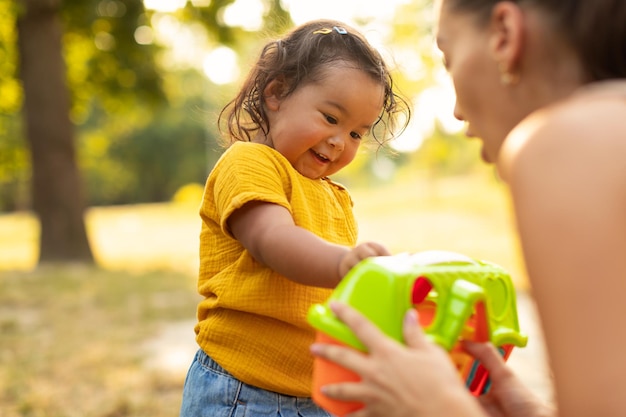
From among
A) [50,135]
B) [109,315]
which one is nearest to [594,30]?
[109,315]

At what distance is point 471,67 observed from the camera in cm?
119

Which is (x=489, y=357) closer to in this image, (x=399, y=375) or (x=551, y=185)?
(x=399, y=375)

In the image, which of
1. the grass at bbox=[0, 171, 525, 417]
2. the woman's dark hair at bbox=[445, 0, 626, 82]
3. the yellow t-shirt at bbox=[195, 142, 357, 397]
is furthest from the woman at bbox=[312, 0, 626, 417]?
the grass at bbox=[0, 171, 525, 417]

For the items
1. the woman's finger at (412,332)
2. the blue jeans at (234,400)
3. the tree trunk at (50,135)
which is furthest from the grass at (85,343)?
the woman's finger at (412,332)

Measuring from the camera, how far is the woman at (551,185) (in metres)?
0.91

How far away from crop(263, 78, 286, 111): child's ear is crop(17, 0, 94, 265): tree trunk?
842cm

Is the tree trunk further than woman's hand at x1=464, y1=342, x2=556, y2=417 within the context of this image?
Yes

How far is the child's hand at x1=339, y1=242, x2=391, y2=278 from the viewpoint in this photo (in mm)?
1327

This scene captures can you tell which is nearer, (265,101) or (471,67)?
(471,67)

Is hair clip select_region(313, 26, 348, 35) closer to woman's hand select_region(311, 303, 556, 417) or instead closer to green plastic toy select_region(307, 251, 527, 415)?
green plastic toy select_region(307, 251, 527, 415)

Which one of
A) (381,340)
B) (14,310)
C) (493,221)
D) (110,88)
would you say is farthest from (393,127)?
(493,221)

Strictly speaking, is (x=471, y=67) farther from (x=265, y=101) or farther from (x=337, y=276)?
(x=265, y=101)

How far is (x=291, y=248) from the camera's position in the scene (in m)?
1.45

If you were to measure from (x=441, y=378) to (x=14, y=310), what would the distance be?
587 cm
